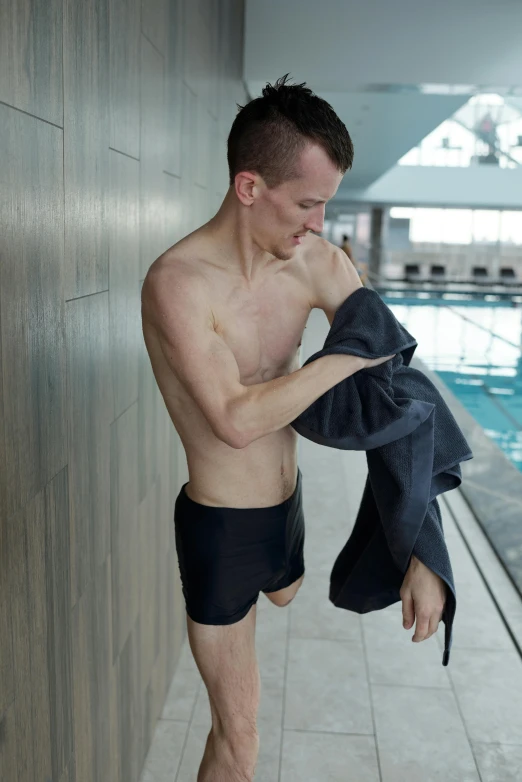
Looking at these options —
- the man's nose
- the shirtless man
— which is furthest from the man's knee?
the man's nose

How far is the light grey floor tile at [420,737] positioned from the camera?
2311 millimetres

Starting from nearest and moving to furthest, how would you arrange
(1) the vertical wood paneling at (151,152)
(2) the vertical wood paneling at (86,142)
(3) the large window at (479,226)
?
1. (2) the vertical wood paneling at (86,142)
2. (1) the vertical wood paneling at (151,152)
3. (3) the large window at (479,226)

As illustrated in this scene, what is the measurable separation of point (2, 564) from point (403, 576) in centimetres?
96

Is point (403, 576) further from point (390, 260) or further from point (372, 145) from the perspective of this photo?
point (390, 260)

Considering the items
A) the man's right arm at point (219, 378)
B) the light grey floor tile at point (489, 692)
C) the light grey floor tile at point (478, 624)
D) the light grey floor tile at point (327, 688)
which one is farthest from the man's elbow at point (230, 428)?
the light grey floor tile at point (478, 624)

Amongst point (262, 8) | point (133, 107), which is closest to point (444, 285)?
point (262, 8)

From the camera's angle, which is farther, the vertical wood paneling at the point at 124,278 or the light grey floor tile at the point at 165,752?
the light grey floor tile at the point at 165,752

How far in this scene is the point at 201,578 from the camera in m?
1.70

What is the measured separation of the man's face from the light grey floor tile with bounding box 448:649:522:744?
179 centimetres

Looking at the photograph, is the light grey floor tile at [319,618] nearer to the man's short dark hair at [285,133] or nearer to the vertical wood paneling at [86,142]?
the vertical wood paneling at [86,142]

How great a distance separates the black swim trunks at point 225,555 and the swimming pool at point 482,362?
3.91 metres

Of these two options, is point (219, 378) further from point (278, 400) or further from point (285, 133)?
point (285, 133)

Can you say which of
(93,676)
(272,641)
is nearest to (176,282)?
(93,676)

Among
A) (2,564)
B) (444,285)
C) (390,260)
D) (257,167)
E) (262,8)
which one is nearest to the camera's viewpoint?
(2,564)
